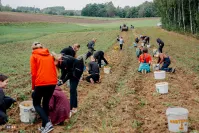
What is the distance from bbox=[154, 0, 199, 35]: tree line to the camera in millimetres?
46906

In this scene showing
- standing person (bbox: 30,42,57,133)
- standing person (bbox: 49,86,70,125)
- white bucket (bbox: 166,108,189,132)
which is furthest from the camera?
standing person (bbox: 49,86,70,125)

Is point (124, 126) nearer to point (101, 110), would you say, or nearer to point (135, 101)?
point (101, 110)

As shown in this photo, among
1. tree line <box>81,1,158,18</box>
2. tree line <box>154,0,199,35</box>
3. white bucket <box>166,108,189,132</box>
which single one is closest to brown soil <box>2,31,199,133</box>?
white bucket <box>166,108,189,132</box>

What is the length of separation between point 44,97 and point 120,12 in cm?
14767

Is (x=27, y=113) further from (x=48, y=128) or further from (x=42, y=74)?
Answer: (x=42, y=74)

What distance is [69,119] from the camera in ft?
30.6

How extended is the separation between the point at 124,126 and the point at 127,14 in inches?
5274

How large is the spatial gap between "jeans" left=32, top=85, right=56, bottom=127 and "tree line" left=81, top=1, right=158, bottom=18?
4866 inches

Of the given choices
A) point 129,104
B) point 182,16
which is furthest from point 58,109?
point 182,16

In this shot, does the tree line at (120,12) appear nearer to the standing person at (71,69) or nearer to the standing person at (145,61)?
the standing person at (145,61)

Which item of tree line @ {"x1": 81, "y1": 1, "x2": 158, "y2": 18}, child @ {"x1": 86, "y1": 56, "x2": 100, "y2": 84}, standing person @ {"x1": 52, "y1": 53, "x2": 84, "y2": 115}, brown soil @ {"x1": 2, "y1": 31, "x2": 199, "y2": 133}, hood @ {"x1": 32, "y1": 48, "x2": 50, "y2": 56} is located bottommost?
brown soil @ {"x1": 2, "y1": 31, "x2": 199, "y2": 133}

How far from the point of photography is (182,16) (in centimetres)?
5447

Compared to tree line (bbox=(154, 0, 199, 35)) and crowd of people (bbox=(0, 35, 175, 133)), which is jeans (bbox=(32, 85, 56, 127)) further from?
tree line (bbox=(154, 0, 199, 35))

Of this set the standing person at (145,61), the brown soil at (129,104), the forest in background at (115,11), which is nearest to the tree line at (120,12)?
the forest in background at (115,11)
